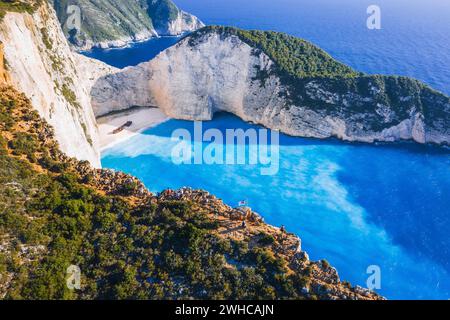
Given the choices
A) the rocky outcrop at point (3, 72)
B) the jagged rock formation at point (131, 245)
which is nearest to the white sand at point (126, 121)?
the rocky outcrop at point (3, 72)

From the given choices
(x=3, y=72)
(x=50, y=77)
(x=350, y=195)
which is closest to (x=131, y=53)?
(x=50, y=77)

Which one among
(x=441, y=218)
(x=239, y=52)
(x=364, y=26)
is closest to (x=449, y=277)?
(x=441, y=218)

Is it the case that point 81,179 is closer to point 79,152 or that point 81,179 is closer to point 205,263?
point 205,263

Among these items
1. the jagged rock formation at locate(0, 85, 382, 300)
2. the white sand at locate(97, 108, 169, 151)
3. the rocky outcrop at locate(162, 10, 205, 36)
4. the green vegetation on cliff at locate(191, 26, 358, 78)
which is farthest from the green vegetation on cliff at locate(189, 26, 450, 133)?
the rocky outcrop at locate(162, 10, 205, 36)

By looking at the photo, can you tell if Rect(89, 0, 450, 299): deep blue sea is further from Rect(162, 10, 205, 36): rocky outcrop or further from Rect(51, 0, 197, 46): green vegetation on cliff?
Rect(162, 10, 205, 36): rocky outcrop

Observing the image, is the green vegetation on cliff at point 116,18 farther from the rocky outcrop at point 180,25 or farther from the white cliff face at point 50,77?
the white cliff face at point 50,77
